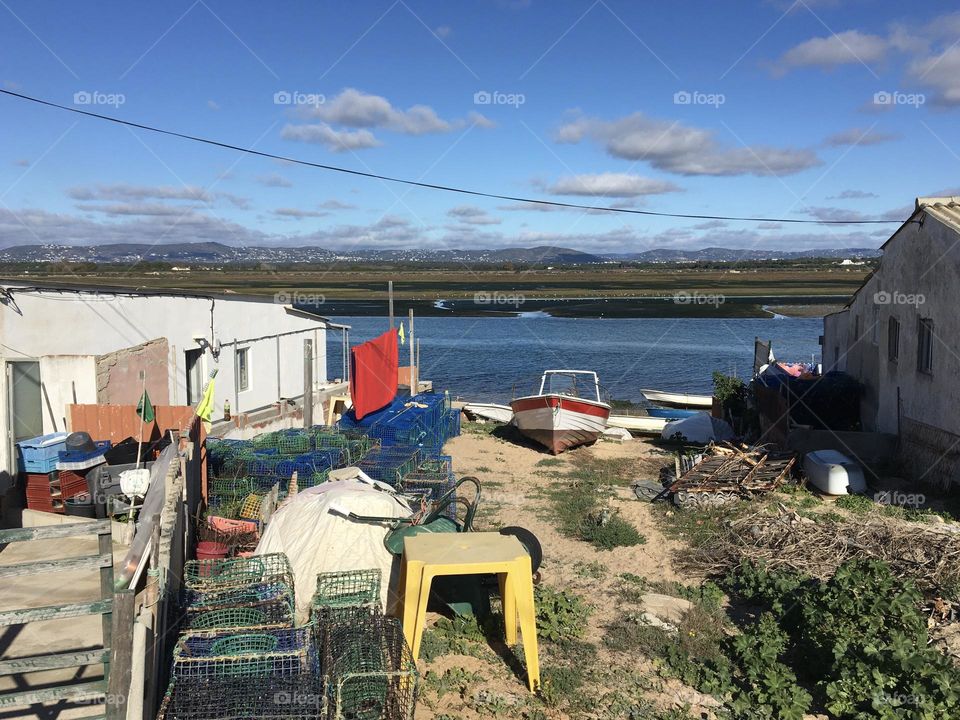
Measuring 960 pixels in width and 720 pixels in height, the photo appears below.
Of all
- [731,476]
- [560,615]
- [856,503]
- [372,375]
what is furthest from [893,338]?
[560,615]

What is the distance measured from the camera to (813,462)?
45.8 ft

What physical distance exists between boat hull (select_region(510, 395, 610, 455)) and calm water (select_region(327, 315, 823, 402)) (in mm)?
14160

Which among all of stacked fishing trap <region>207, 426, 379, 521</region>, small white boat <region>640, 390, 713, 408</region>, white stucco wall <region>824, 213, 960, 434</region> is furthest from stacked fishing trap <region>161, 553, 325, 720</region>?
small white boat <region>640, 390, 713, 408</region>

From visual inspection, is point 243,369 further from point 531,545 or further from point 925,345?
point 925,345

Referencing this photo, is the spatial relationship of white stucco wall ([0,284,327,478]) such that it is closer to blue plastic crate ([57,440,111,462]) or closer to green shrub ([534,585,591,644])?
blue plastic crate ([57,440,111,462])

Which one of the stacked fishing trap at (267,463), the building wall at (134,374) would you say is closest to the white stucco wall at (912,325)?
the stacked fishing trap at (267,463)

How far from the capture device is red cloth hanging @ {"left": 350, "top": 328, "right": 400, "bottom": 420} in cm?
1531

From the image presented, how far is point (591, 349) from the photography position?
54250mm

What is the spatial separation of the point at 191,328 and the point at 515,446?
8485 mm

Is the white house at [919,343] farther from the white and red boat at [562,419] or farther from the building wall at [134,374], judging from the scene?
the building wall at [134,374]

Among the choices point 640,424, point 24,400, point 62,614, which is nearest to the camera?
point 62,614

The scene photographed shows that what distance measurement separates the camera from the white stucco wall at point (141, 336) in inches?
464

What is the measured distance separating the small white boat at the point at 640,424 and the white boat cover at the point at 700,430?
1.82 meters

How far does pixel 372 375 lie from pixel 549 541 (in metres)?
6.10
